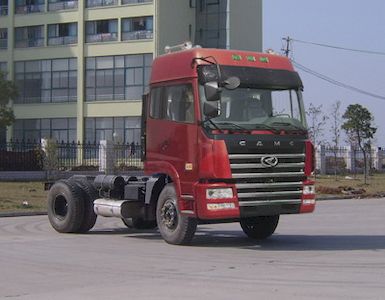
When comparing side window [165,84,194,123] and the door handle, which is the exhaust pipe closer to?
the door handle

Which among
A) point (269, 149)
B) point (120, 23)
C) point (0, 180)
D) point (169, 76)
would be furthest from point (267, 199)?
point (120, 23)

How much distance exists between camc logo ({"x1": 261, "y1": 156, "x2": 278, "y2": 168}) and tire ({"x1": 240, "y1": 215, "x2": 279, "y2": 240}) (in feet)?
7.47

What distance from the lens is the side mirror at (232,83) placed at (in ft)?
41.0

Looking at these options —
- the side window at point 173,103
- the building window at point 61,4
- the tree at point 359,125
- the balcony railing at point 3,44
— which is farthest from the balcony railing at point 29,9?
the side window at point 173,103

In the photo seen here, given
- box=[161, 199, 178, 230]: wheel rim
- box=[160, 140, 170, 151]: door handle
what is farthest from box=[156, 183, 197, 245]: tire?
box=[160, 140, 170, 151]: door handle

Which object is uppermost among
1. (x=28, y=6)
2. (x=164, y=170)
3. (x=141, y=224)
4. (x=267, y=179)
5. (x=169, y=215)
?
(x=28, y=6)

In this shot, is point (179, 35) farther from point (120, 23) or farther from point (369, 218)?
point (369, 218)

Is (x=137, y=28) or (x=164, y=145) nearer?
(x=164, y=145)

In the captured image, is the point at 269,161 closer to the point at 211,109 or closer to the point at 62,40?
the point at 211,109

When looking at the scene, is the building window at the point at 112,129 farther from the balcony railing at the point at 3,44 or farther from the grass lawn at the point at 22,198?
the grass lawn at the point at 22,198

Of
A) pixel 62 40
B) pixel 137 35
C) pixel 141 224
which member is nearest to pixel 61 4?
pixel 62 40

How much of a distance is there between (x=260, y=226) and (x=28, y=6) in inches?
2407

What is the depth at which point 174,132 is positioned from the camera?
13.2m

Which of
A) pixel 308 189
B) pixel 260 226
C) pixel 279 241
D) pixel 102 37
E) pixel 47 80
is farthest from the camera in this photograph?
pixel 47 80
